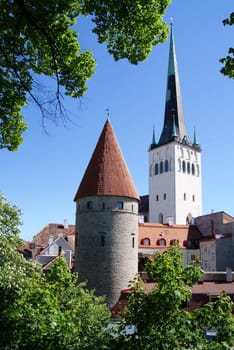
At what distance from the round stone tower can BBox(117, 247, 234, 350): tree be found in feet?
60.6

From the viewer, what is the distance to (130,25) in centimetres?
985

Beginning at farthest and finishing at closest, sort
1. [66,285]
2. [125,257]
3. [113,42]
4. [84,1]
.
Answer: [125,257]
[66,285]
[113,42]
[84,1]

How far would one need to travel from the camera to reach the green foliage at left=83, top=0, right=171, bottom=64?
9391mm

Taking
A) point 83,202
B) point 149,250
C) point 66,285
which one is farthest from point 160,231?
point 66,285

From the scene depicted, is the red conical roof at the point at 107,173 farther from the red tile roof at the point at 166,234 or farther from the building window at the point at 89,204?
the red tile roof at the point at 166,234

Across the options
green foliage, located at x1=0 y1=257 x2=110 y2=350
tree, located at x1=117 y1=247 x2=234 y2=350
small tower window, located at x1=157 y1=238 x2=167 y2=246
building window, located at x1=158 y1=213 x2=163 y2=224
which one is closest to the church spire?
building window, located at x1=158 y1=213 x2=163 y2=224

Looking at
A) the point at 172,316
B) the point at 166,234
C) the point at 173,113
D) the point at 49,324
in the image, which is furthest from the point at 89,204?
the point at 173,113

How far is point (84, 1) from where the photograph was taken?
973 cm

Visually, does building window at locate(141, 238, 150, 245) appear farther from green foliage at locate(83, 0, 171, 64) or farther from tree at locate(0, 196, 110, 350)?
green foliage at locate(83, 0, 171, 64)

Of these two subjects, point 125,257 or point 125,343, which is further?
point 125,257

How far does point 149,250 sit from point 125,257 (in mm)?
15142

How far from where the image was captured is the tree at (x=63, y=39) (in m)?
9.21

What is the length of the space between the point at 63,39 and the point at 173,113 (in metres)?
60.4

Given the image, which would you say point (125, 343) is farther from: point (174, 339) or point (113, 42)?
point (113, 42)
